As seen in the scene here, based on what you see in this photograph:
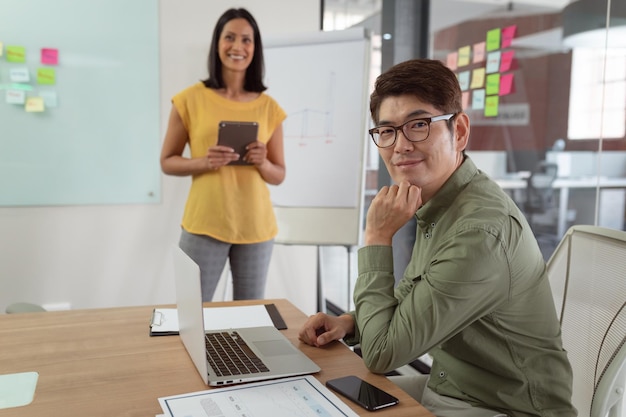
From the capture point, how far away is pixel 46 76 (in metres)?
2.97

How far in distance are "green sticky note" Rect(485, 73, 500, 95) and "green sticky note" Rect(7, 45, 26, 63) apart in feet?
7.96

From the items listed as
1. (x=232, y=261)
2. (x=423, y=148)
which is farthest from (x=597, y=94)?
(x=232, y=261)

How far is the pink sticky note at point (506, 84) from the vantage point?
234cm

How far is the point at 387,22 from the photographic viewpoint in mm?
3207

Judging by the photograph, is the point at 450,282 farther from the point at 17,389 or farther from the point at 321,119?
the point at 321,119

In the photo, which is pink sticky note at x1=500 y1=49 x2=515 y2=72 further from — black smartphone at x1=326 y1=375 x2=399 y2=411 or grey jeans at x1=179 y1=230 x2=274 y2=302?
black smartphone at x1=326 y1=375 x2=399 y2=411

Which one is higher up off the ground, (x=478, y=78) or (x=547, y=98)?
(x=478, y=78)

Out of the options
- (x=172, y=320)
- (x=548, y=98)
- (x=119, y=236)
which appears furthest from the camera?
(x=119, y=236)

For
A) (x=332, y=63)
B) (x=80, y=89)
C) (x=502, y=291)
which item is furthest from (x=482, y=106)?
(x=80, y=89)

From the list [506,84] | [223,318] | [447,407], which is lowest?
[447,407]

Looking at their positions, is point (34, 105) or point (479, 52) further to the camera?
point (34, 105)

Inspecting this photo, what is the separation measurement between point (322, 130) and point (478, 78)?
2.92 ft

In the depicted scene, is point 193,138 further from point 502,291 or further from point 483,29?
point 502,291

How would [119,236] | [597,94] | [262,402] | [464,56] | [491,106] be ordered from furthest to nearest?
[119,236], [464,56], [491,106], [597,94], [262,402]
